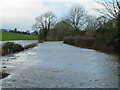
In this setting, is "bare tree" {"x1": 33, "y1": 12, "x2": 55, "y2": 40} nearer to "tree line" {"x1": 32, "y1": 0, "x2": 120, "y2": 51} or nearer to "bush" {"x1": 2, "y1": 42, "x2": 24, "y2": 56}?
"tree line" {"x1": 32, "y1": 0, "x2": 120, "y2": 51}

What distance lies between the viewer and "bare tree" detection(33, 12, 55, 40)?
63125 millimetres

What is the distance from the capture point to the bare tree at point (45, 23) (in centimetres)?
6312

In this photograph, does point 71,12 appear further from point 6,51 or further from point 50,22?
point 6,51

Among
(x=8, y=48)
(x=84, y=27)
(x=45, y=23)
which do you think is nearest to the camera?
(x=8, y=48)

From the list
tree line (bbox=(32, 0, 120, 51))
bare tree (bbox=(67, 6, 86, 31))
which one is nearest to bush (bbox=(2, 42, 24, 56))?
tree line (bbox=(32, 0, 120, 51))

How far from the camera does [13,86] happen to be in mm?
5953

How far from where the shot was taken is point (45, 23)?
65.2 metres

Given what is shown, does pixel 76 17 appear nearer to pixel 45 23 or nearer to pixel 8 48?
pixel 45 23

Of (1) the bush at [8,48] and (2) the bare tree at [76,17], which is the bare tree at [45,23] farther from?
(1) the bush at [8,48]

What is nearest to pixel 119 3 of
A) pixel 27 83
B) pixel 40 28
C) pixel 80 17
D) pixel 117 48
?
pixel 117 48

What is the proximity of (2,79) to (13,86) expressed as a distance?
1.21 meters

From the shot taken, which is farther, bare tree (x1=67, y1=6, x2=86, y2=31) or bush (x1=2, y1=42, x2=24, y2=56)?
bare tree (x1=67, y1=6, x2=86, y2=31)

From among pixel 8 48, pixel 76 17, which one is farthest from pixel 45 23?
pixel 8 48

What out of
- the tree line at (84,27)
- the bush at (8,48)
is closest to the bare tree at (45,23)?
the tree line at (84,27)
